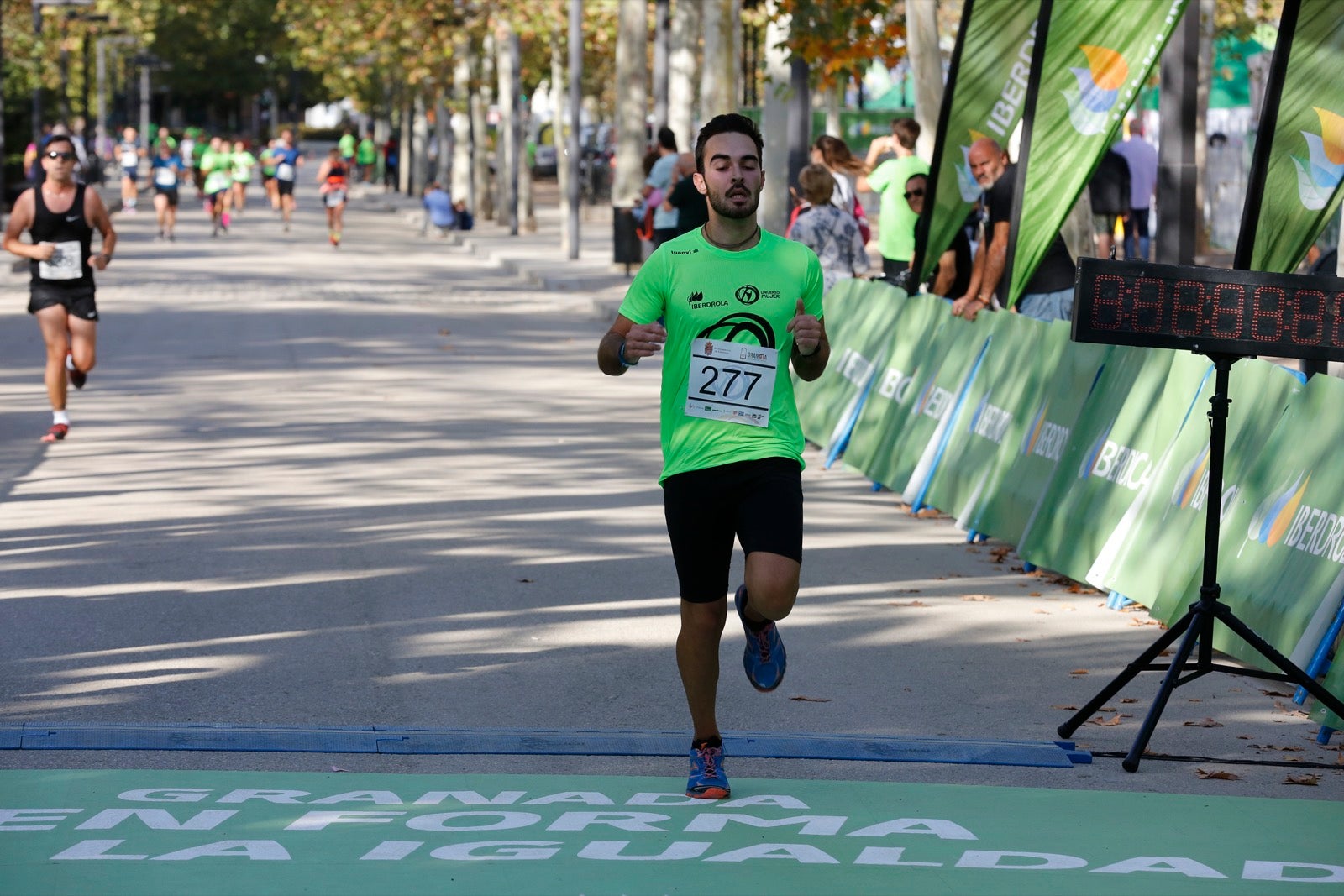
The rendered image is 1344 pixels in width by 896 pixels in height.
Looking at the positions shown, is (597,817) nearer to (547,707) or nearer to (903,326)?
(547,707)

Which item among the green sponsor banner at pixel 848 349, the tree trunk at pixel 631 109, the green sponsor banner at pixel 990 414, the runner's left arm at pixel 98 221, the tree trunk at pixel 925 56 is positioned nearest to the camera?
the green sponsor banner at pixel 990 414

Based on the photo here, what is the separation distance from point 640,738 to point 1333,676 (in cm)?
241

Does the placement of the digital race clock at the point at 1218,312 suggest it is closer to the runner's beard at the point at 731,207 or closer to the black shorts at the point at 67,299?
the runner's beard at the point at 731,207

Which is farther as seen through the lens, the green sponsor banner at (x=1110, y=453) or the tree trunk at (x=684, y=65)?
the tree trunk at (x=684, y=65)

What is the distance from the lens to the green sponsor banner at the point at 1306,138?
916cm

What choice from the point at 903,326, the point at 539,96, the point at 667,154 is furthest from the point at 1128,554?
the point at 539,96

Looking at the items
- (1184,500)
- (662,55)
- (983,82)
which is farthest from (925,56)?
(662,55)

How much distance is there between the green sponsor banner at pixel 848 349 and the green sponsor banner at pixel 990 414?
194 centimetres

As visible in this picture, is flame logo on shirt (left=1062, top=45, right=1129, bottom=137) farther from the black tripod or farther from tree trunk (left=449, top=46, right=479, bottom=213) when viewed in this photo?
tree trunk (left=449, top=46, right=479, bottom=213)

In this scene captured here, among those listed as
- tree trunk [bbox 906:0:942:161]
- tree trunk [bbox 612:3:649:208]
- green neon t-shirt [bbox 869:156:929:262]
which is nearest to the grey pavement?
green neon t-shirt [bbox 869:156:929:262]

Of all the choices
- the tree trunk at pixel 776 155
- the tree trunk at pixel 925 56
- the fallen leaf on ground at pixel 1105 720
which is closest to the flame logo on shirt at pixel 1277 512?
the fallen leaf on ground at pixel 1105 720

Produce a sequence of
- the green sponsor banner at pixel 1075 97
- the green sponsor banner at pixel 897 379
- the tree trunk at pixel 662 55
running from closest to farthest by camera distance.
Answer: the green sponsor banner at pixel 1075 97 → the green sponsor banner at pixel 897 379 → the tree trunk at pixel 662 55

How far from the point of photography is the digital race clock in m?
6.96

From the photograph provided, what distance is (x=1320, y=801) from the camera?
21.0ft
